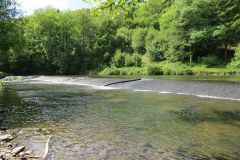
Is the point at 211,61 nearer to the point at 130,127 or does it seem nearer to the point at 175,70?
the point at 175,70

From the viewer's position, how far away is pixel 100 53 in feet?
218

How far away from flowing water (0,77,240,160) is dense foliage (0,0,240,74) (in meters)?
26.9

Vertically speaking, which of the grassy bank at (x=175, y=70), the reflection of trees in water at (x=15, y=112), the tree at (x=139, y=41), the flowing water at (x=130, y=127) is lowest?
the flowing water at (x=130, y=127)

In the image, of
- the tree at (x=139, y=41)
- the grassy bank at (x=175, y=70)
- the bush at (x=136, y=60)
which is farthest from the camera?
the tree at (x=139, y=41)

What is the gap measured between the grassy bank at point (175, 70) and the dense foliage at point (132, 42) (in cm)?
17

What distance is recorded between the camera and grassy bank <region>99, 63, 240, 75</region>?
44.4 m

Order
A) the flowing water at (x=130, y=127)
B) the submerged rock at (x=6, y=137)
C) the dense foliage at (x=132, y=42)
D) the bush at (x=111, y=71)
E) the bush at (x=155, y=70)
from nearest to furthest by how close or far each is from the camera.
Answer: the flowing water at (x=130, y=127)
the submerged rock at (x=6, y=137)
the bush at (x=155, y=70)
the dense foliage at (x=132, y=42)
the bush at (x=111, y=71)

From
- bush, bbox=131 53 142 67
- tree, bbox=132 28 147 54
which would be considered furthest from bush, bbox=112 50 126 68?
tree, bbox=132 28 147 54

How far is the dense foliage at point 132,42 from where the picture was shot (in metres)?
51.9

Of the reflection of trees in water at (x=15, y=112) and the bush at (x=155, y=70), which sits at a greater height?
the bush at (x=155, y=70)

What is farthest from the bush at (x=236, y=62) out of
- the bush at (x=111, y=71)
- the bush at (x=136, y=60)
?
the bush at (x=111, y=71)

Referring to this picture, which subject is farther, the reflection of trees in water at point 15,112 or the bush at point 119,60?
the bush at point 119,60

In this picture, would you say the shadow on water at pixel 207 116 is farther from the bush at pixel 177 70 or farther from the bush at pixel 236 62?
the bush at pixel 236 62

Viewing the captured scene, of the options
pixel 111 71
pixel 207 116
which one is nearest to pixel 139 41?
pixel 111 71
